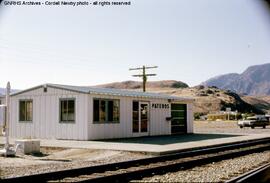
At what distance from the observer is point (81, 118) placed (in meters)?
20.7

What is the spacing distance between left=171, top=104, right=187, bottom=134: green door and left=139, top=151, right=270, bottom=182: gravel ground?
1371 cm

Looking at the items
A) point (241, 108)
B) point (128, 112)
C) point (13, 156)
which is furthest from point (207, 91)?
point (13, 156)

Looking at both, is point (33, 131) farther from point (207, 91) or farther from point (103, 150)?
point (207, 91)

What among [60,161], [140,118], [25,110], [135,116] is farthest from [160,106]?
[60,161]

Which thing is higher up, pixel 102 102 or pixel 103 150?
pixel 102 102

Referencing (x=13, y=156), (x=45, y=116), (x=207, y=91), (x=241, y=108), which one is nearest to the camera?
(x=13, y=156)

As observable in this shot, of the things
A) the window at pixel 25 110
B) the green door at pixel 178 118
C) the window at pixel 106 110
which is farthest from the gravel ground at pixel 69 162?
the green door at pixel 178 118

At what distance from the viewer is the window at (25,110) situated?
75.5 feet

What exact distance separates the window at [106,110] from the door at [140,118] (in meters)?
1.62

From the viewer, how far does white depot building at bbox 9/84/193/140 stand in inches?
818

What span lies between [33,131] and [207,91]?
11175 cm

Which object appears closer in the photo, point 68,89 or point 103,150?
point 103,150

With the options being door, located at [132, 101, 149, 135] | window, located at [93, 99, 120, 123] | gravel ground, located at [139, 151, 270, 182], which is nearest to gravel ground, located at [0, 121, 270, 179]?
gravel ground, located at [139, 151, 270, 182]

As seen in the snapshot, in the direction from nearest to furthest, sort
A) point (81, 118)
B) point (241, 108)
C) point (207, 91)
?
point (81, 118), point (241, 108), point (207, 91)
